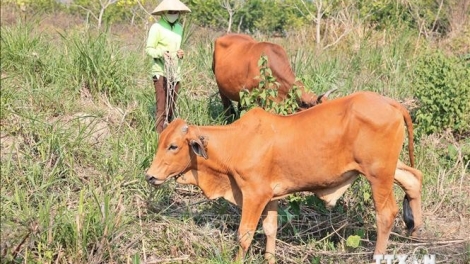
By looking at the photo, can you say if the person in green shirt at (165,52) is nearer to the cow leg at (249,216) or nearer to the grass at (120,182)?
the grass at (120,182)

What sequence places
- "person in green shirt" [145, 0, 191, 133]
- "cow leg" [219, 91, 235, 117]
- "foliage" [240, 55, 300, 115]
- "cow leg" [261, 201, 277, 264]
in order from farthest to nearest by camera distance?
"cow leg" [219, 91, 235, 117] < "person in green shirt" [145, 0, 191, 133] < "foliage" [240, 55, 300, 115] < "cow leg" [261, 201, 277, 264]

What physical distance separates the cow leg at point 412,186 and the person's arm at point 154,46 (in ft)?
7.66

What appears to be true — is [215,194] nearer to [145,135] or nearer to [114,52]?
[145,135]

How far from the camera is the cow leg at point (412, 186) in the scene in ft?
16.9

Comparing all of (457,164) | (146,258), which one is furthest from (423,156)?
(146,258)

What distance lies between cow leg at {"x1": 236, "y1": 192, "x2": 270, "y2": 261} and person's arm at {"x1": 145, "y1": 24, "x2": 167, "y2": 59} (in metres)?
1.97

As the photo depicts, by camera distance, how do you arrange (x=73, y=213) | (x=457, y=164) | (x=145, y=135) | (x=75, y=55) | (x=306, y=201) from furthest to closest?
1. (x=75, y=55)
2. (x=457, y=164)
3. (x=145, y=135)
4. (x=306, y=201)
5. (x=73, y=213)

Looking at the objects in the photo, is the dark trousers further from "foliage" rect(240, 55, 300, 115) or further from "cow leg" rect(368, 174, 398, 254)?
"cow leg" rect(368, 174, 398, 254)

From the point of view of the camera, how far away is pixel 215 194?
4.91m

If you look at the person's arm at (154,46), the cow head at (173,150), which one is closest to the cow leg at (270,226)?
the cow head at (173,150)

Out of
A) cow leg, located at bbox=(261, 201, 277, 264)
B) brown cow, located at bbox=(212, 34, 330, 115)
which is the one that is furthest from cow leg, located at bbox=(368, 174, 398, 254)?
brown cow, located at bbox=(212, 34, 330, 115)

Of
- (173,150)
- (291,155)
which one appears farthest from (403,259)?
(173,150)

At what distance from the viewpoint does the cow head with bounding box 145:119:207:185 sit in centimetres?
466

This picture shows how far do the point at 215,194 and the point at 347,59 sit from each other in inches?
188
